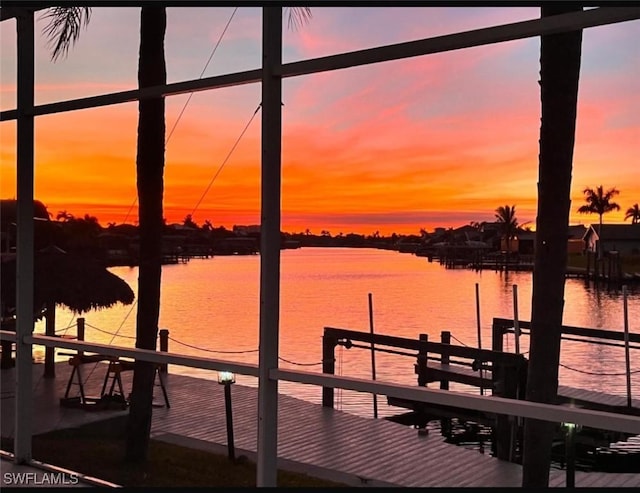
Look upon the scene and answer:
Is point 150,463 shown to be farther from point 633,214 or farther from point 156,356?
point 633,214

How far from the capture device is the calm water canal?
32.4ft

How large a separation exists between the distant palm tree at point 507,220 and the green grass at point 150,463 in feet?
24.0

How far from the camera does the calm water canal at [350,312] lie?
9.87 meters

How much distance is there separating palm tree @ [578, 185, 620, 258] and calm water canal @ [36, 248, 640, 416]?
1824 millimetres

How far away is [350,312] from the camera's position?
63.7 feet

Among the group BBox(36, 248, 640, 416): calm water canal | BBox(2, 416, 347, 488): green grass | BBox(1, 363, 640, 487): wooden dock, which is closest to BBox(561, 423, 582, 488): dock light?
BBox(1, 363, 640, 487): wooden dock

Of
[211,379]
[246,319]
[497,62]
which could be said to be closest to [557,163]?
[211,379]

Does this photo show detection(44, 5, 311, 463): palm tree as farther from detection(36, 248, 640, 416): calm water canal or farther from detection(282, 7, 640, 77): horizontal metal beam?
detection(282, 7, 640, 77): horizontal metal beam

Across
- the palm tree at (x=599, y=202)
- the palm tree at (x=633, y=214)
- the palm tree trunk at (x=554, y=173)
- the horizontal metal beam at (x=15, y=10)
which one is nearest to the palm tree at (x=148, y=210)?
the horizontal metal beam at (x=15, y=10)

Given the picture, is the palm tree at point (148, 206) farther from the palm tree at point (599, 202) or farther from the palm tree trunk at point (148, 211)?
the palm tree at point (599, 202)

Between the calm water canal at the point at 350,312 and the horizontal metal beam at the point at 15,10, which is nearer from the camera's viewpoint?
the horizontal metal beam at the point at 15,10

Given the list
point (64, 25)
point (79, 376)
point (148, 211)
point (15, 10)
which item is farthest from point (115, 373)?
point (15, 10)

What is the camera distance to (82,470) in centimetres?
483

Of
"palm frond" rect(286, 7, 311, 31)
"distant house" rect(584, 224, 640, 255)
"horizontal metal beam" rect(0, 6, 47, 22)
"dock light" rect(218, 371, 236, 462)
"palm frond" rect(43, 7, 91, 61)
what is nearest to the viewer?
"horizontal metal beam" rect(0, 6, 47, 22)
